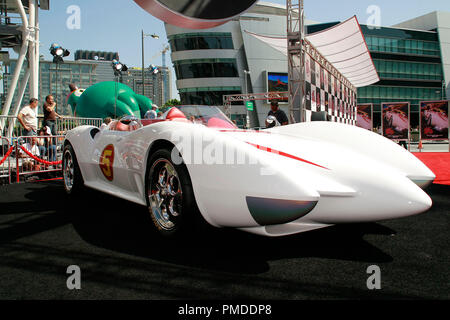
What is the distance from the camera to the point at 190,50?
123 feet

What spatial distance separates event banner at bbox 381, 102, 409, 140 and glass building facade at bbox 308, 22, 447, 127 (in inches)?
1501

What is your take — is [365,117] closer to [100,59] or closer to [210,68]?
[210,68]

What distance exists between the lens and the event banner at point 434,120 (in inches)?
472

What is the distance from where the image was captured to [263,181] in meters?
1.93

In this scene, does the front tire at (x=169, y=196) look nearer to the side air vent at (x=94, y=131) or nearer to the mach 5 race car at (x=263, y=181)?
the mach 5 race car at (x=263, y=181)

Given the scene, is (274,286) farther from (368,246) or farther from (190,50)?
(190,50)

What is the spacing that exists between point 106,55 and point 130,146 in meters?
147

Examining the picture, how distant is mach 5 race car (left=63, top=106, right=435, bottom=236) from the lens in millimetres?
1935

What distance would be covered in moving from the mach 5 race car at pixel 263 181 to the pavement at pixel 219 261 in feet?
0.73

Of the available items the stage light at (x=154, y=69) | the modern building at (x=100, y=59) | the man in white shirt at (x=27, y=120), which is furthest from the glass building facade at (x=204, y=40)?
the modern building at (x=100, y=59)

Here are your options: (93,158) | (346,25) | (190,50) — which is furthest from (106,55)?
(93,158)

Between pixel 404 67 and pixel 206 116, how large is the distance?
186 ft
